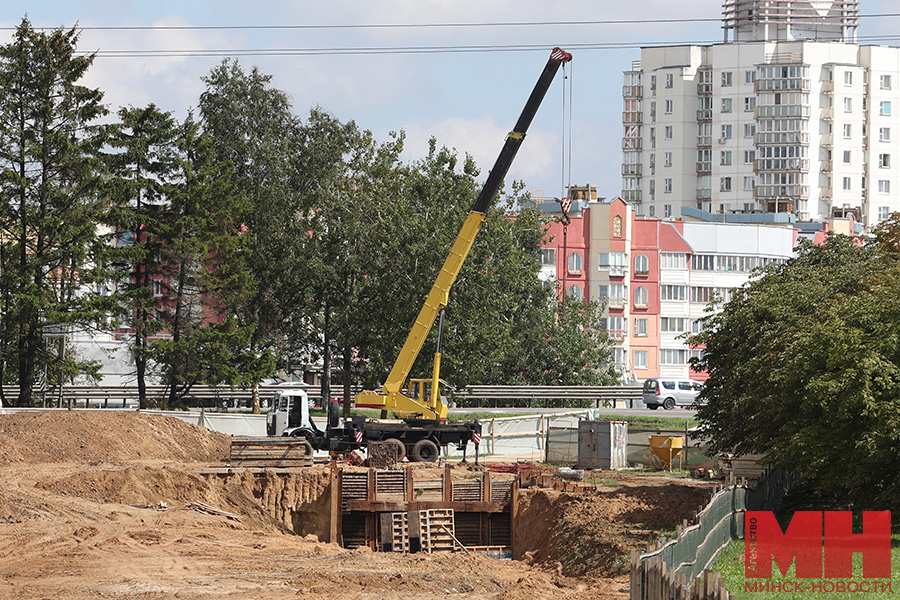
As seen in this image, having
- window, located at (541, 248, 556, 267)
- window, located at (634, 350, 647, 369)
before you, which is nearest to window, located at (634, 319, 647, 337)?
window, located at (634, 350, 647, 369)

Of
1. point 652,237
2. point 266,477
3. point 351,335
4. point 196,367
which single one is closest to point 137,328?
point 196,367

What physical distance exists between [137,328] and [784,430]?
3419 cm

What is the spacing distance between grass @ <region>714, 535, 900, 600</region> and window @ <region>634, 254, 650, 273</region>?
2775 inches

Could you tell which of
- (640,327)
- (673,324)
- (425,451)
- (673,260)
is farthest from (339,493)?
(673,324)

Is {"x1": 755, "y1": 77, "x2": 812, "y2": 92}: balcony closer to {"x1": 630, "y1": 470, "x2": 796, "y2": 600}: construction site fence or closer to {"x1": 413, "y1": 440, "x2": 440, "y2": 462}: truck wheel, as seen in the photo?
{"x1": 413, "y1": 440, "x2": 440, "y2": 462}: truck wheel

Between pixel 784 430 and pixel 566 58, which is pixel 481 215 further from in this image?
pixel 784 430

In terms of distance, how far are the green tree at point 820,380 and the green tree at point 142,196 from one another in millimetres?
28223

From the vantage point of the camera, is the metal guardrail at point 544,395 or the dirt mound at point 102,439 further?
the metal guardrail at point 544,395

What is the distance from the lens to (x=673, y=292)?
9544cm

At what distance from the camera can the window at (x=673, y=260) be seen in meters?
Result: 93.6

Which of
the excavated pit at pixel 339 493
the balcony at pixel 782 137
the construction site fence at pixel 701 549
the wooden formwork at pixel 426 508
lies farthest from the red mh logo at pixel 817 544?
the balcony at pixel 782 137

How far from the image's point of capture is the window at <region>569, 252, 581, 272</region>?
8881cm

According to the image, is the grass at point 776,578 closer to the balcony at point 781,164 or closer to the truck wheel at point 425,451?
the truck wheel at point 425,451

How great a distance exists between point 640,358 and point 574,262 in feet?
41.1
